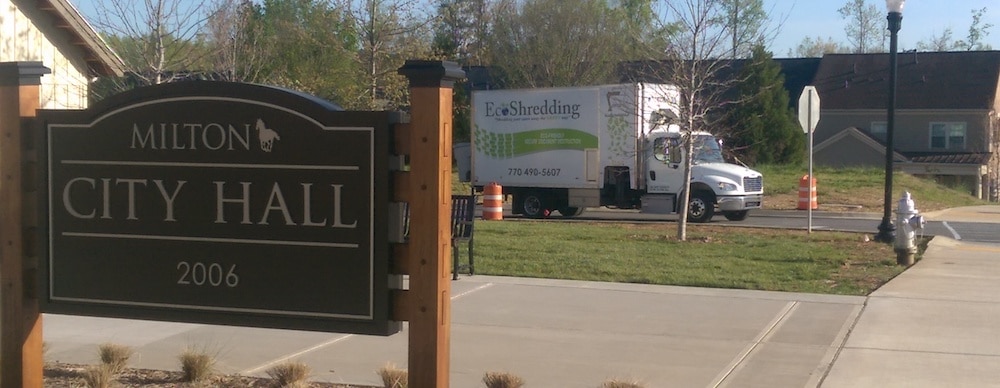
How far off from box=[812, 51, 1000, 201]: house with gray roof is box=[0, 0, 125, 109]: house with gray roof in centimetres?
4087

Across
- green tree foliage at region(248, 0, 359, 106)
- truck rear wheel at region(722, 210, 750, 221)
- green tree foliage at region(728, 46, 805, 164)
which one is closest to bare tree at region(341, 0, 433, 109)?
green tree foliage at region(248, 0, 359, 106)

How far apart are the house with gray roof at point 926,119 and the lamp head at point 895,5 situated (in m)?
32.8

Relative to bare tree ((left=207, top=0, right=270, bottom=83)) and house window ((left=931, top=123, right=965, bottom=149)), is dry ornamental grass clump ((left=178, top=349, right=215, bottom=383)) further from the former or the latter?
house window ((left=931, top=123, right=965, bottom=149))

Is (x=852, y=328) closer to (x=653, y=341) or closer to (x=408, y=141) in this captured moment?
(x=653, y=341)

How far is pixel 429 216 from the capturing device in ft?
17.5

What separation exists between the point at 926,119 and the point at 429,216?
48234mm

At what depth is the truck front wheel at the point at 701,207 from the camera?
23422 millimetres

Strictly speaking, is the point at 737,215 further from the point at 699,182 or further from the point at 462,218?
the point at 462,218

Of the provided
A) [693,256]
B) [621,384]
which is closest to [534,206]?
[693,256]

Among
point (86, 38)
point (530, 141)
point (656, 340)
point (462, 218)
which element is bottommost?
point (656, 340)

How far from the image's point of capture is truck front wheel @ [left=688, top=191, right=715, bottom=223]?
2342 centimetres

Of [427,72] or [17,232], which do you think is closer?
[427,72]

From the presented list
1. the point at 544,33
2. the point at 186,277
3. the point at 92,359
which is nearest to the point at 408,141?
the point at 186,277

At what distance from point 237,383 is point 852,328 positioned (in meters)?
5.05
